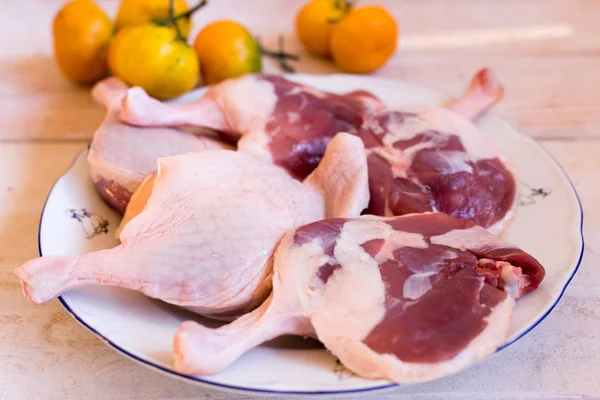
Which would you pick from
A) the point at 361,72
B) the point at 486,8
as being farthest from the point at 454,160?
the point at 486,8

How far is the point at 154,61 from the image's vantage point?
1.45 meters

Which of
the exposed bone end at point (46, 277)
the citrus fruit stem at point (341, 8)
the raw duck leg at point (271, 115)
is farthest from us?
the citrus fruit stem at point (341, 8)

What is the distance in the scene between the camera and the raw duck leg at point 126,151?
1.17 m

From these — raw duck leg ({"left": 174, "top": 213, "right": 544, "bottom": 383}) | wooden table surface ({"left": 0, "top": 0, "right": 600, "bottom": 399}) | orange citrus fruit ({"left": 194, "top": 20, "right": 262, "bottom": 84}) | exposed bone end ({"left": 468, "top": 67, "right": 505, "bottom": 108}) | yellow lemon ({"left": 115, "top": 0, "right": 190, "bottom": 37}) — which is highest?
yellow lemon ({"left": 115, "top": 0, "right": 190, "bottom": 37})

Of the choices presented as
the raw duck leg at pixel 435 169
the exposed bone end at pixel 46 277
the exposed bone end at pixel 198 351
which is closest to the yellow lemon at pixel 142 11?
the raw duck leg at pixel 435 169

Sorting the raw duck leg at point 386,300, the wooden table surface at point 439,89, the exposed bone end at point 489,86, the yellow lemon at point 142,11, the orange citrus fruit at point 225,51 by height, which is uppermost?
the yellow lemon at point 142,11

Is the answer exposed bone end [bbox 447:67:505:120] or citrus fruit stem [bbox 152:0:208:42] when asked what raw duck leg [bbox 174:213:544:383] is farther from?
citrus fruit stem [bbox 152:0:208:42]

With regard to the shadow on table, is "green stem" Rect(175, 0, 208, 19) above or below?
above

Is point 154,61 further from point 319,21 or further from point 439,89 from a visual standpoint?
point 439,89

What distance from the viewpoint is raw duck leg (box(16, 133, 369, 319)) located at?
0.94 meters

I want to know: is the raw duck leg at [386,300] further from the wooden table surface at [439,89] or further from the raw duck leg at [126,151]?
the raw duck leg at [126,151]

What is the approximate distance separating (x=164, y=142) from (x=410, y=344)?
25.8 inches

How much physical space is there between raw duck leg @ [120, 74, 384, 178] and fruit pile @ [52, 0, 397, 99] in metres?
0.19

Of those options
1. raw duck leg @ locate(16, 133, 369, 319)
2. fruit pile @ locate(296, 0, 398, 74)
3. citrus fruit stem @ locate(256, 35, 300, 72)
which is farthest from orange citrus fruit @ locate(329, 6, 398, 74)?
raw duck leg @ locate(16, 133, 369, 319)
